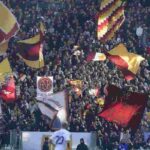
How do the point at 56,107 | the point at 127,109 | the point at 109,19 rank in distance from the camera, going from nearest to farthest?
1. the point at 127,109
2. the point at 56,107
3. the point at 109,19

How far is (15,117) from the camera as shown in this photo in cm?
2347

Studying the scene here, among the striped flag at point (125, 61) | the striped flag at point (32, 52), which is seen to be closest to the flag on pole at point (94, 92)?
the striped flag at point (125, 61)

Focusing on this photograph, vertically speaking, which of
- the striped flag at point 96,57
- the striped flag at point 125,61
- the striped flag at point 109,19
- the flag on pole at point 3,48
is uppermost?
the striped flag at point 109,19

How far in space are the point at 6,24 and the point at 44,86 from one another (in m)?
2.27

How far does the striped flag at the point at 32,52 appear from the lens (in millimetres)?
25016

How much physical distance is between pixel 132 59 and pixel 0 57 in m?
5.78

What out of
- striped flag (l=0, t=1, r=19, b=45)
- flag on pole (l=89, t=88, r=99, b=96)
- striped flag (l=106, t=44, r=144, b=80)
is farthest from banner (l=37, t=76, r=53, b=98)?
striped flag (l=106, t=44, r=144, b=80)

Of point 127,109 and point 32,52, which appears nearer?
point 127,109

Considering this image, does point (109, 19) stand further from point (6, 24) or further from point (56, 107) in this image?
point (56, 107)

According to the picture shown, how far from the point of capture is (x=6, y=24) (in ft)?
78.6

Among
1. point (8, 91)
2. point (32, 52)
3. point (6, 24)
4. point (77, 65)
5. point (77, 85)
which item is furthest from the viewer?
point (77, 65)

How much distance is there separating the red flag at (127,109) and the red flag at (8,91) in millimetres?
5550

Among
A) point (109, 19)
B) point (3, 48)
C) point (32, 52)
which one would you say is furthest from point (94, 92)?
point (109, 19)

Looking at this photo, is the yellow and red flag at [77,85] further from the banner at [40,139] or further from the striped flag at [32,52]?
the banner at [40,139]
